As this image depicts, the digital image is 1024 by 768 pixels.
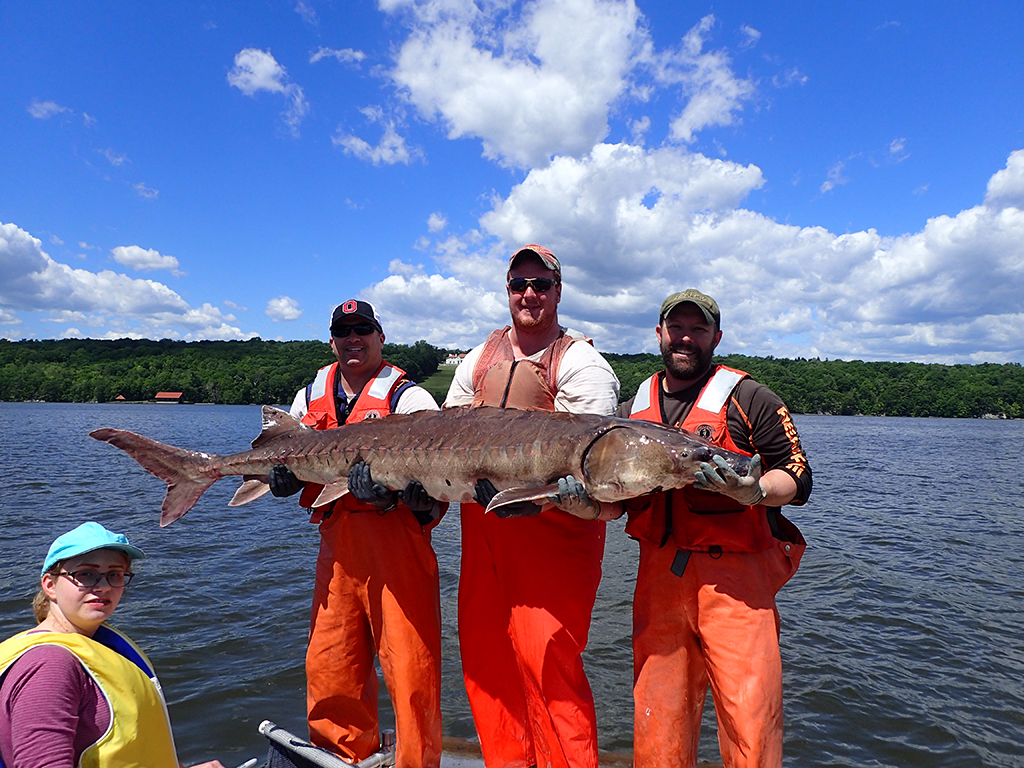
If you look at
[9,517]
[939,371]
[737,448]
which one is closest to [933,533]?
[737,448]

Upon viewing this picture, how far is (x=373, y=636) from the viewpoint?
390 centimetres

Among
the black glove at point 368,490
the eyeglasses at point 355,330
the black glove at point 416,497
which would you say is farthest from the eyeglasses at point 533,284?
the black glove at point 368,490

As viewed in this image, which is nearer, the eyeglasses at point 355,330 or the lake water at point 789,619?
the eyeglasses at point 355,330

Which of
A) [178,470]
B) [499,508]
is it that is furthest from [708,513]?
[178,470]

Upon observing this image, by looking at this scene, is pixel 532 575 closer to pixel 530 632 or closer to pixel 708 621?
pixel 530 632

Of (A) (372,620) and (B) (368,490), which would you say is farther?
(A) (372,620)

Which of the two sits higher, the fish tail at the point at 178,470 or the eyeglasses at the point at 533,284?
the eyeglasses at the point at 533,284

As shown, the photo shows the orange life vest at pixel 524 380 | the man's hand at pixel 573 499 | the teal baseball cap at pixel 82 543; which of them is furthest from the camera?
the orange life vest at pixel 524 380

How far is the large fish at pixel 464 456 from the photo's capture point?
3287 millimetres

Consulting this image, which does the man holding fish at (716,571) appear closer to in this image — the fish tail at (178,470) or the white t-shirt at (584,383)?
the white t-shirt at (584,383)

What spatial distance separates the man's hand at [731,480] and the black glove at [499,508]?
A: 919mm

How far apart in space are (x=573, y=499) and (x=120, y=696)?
2314 mm

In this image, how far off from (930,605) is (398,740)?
428 inches

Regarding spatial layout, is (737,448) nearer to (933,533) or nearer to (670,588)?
(670,588)
